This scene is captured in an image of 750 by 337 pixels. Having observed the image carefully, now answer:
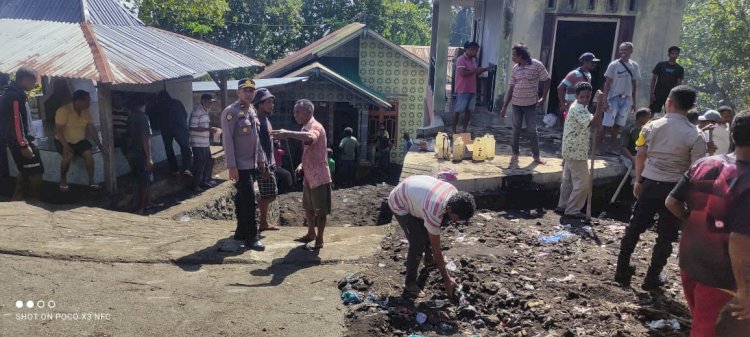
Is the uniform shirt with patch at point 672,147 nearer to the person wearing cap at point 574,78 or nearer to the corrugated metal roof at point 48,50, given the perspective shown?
the person wearing cap at point 574,78

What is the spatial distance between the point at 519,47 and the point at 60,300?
21.5 ft

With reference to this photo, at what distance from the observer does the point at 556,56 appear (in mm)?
12938

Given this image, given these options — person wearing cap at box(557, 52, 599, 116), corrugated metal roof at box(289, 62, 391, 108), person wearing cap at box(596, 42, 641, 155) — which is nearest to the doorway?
person wearing cap at box(596, 42, 641, 155)

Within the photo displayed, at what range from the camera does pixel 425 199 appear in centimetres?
439

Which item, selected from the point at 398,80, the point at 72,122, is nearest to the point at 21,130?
the point at 72,122

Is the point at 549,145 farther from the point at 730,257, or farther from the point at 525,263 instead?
the point at 730,257

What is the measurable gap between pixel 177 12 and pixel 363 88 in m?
9.26

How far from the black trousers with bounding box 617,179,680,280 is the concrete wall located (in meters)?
14.4

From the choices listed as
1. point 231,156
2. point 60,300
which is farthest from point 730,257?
point 60,300

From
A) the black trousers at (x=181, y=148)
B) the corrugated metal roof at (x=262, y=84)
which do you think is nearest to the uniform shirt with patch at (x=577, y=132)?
the black trousers at (x=181, y=148)

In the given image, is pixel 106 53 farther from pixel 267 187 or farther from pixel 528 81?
pixel 528 81

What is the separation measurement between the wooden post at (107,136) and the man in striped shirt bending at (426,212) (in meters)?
4.71

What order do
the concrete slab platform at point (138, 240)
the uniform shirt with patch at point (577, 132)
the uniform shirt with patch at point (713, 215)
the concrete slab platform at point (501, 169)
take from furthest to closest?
the concrete slab platform at point (501, 169) < the uniform shirt with patch at point (577, 132) < the concrete slab platform at point (138, 240) < the uniform shirt with patch at point (713, 215)

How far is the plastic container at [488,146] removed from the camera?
8852mm
